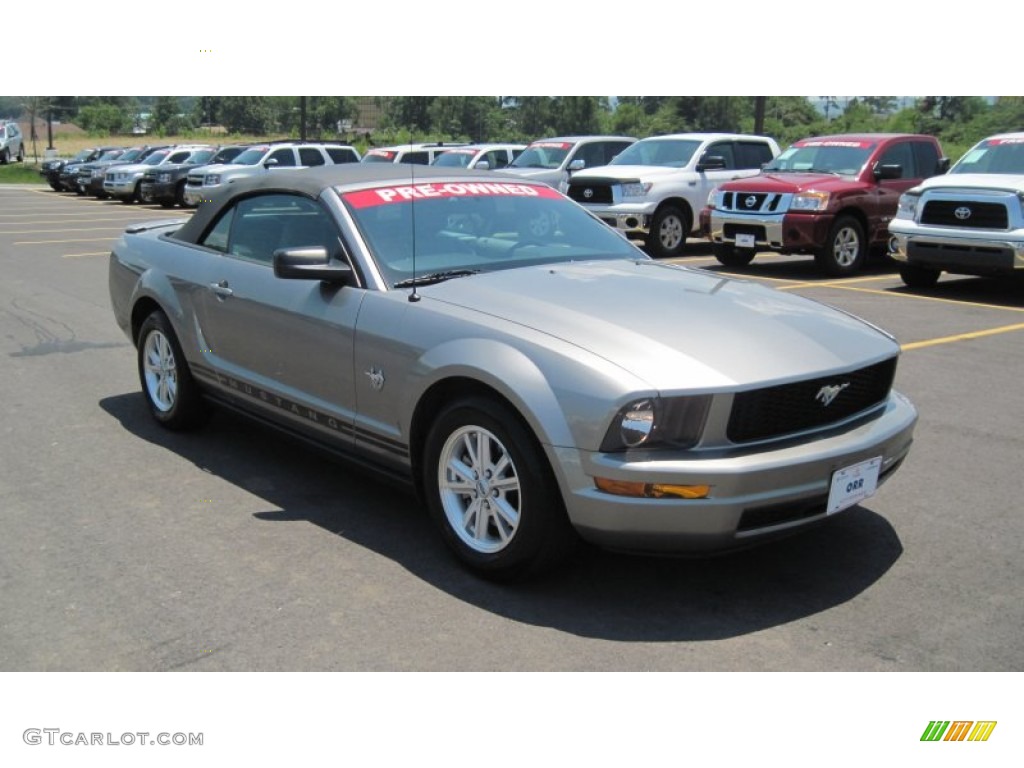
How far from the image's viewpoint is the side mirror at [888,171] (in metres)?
13.6

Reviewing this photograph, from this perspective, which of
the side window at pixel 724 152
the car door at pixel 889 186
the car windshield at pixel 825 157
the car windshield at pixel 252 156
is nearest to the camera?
the car door at pixel 889 186

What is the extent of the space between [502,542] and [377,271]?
1412 mm

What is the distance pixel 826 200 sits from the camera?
1336cm

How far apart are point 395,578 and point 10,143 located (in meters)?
59.3

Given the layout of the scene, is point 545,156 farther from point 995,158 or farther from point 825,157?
point 995,158

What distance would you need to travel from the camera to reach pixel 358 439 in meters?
4.72

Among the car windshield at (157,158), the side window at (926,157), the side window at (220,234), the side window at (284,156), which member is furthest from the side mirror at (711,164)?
the car windshield at (157,158)

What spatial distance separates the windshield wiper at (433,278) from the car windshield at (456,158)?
16991mm

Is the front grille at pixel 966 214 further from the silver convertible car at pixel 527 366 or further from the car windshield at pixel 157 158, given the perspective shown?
the car windshield at pixel 157 158

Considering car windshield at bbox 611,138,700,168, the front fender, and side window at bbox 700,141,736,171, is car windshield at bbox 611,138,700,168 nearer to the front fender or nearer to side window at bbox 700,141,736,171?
side window at bbox 700,141,736,171

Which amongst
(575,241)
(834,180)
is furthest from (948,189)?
(575,241)

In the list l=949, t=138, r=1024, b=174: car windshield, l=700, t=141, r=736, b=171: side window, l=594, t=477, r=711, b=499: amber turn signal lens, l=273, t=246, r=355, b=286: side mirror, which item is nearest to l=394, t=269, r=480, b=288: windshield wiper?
l=273, t=246, r=355, b=286: side mirror

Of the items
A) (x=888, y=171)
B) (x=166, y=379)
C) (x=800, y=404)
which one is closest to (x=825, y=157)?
(x=888, y=171)

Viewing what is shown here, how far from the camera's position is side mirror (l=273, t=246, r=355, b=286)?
15.2 ft
